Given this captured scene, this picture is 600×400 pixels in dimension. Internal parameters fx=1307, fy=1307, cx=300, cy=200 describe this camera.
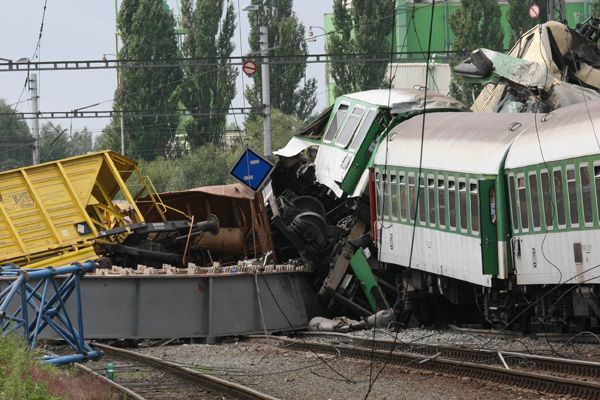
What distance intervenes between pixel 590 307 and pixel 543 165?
82.1 inches

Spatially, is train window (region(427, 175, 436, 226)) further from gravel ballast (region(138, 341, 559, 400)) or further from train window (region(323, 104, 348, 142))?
train window (region(323, 104, 348, 142))

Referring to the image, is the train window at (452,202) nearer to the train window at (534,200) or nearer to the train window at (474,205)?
the train window at (474,205)

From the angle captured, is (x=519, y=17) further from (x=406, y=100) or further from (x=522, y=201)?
(x=522, y=201)

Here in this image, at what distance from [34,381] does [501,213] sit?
29.6 feet

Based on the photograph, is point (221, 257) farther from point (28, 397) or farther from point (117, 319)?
point (28, 397)

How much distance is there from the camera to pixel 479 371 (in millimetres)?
15125

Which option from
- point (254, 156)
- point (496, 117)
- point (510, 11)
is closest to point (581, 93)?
point (496, 117)

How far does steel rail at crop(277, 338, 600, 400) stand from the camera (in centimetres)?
1302

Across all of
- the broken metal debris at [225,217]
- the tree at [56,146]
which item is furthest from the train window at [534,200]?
the tree at [56,146]

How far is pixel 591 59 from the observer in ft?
95.2

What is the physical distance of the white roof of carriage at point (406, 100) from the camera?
26.4 metres

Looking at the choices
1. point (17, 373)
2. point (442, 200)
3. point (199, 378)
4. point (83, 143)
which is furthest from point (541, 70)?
point (83, 143)

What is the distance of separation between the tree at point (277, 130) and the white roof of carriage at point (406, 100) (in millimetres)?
39415

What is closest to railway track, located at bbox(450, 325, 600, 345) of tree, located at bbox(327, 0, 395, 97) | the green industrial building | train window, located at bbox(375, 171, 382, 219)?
train window, located at bbox(375, 171, 382, 219)
